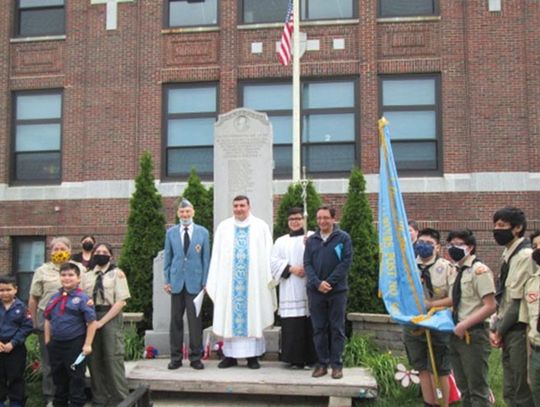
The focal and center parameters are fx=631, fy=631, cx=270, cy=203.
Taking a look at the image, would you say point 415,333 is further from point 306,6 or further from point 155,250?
point 306,6

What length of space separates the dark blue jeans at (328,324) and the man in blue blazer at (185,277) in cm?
154

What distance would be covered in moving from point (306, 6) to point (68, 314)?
38.8ft

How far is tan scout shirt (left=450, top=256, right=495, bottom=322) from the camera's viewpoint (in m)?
5.57

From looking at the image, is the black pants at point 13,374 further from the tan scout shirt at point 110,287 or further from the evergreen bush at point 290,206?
the evergreen bush at point 290,206

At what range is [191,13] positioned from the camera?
1666 cm

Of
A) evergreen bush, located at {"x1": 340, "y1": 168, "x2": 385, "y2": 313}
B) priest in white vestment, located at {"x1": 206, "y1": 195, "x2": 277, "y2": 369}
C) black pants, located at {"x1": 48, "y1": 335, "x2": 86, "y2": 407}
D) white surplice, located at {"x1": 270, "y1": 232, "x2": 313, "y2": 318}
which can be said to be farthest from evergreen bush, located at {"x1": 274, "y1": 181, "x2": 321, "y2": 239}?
black pants, located at {"x1": 48, "y1": 335, "x2": 86, "y2": 407}

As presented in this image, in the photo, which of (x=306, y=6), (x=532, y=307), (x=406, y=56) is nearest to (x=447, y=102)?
(x=406, y=56)

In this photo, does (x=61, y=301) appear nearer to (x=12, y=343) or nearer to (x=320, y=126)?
(x=12, y=343)

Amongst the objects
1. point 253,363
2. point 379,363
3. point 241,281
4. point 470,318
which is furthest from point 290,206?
point 470,318

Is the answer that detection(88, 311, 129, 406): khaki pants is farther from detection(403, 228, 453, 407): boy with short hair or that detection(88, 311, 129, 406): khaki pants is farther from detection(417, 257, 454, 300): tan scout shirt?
detection(417, 257, 454, 300): tan scout shirt

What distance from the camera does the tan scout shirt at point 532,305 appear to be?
15.8 feet

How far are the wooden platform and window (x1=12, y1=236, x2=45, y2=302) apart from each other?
Result: 33.0 ft

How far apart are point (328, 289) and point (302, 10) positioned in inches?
431

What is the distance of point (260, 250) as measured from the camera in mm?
7988
